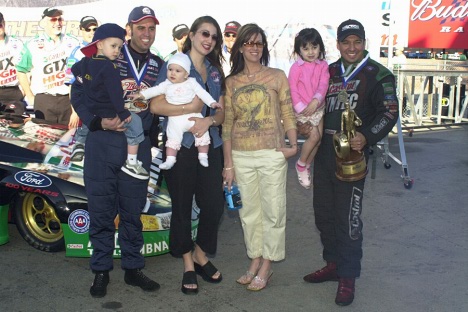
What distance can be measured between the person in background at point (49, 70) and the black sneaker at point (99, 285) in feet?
10.9

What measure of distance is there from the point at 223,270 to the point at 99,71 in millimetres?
1936

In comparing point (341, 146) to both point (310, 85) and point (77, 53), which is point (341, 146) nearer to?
point (310, 85)

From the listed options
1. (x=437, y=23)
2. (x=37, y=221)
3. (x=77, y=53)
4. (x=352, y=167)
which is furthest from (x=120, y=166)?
(x=437, y=23)

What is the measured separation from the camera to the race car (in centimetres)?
471

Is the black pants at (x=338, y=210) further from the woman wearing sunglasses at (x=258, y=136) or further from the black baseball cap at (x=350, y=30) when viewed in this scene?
the black baseball cap at (x=350, y=30)

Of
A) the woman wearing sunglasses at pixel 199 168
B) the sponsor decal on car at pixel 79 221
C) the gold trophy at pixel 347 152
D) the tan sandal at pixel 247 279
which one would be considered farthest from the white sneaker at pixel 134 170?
the gold trophy at pixel 347 152

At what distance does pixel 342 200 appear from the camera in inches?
165

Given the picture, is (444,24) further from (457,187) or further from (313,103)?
(313,103)

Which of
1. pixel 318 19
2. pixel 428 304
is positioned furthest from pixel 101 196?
pixel 318 19

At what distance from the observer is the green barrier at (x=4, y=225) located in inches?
202

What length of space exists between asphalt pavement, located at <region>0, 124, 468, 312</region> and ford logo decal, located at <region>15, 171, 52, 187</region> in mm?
666

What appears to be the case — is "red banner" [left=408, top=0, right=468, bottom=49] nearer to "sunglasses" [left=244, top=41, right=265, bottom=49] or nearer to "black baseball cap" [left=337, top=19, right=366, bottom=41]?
"black baseball cap" [left=337, top=19, right=366, bottom=41]

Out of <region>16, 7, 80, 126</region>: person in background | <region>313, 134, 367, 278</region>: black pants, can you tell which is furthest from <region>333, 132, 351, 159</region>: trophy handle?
<region>16, 7, 80, 126</region>: person in background

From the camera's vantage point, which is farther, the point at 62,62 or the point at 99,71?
the point at 62,62
